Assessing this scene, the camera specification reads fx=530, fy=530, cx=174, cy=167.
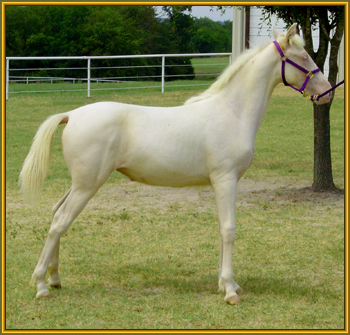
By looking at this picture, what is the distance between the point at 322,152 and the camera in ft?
26.1

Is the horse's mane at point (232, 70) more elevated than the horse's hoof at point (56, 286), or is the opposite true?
the horse's mane at point (232, 70)

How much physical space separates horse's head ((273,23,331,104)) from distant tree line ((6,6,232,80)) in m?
16.8

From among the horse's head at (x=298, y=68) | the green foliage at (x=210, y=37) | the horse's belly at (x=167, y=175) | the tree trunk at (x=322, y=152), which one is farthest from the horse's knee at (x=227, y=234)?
the green foliage at (x=210, y=37)

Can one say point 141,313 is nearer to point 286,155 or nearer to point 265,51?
point 265,51

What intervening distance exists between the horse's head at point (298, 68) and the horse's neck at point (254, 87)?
0.26ft

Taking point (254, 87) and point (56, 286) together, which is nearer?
point (254, 87)

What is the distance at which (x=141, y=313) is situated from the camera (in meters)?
4.03

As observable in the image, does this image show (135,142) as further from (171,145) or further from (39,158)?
(39,158)

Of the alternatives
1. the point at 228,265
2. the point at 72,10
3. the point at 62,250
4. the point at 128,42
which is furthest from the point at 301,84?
the point at 72,10

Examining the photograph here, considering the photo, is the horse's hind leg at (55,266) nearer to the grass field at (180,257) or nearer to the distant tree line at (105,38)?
the grass field at (180,257)

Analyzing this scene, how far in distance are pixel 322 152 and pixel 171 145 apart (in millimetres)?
4315

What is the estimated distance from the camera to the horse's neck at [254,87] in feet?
14.5

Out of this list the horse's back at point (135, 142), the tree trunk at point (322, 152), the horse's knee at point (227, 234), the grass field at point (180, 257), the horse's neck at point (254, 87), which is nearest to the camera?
the grass field at point (180, 257)

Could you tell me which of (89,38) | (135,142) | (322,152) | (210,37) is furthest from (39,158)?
(210,37)
